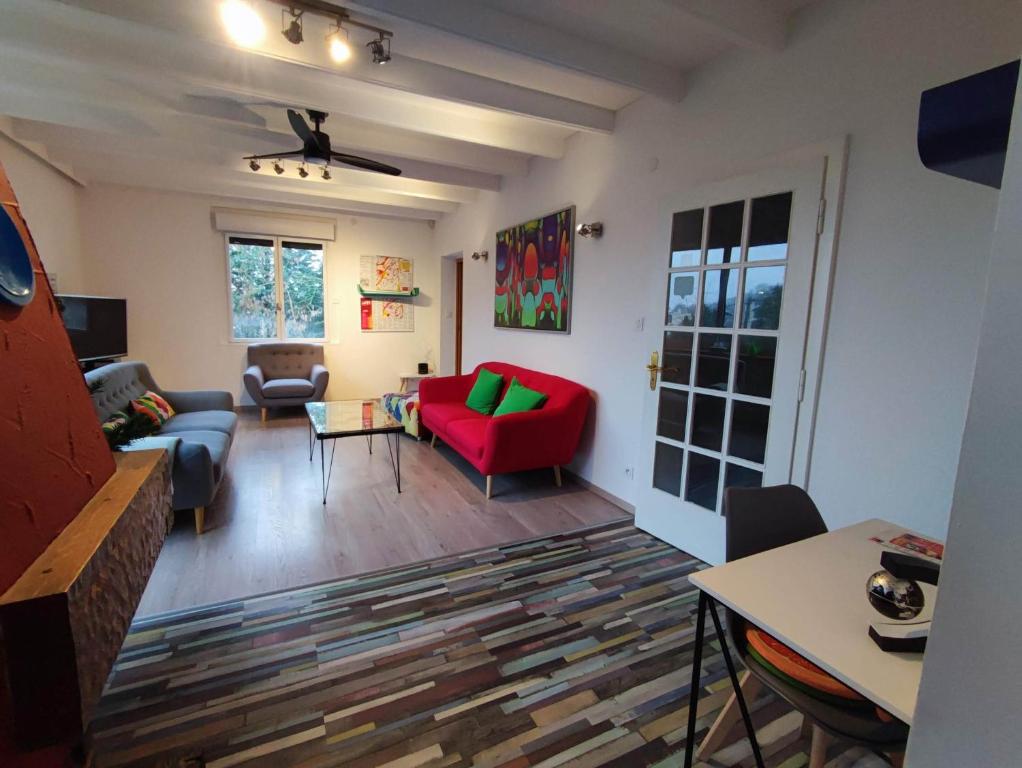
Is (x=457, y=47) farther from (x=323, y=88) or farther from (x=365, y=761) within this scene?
(x=365, y=761)

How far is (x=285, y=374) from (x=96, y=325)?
1.90 metres

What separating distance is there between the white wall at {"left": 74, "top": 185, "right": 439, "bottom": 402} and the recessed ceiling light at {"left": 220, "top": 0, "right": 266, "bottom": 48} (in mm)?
4163

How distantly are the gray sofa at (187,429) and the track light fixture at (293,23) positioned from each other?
1.79 meters

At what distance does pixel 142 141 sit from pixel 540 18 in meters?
3.49

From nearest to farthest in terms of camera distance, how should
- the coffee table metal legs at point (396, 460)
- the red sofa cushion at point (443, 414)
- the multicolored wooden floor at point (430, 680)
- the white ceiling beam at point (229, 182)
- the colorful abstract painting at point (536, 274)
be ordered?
the multicolored wooden floor at point (430, 680) < the coffee table metal legs at point (396, 460) < the colorful abstract painting at point (536, 274) < the red sofa cushion at point (443, 414) < the white ceiling beam at point (229, 182)

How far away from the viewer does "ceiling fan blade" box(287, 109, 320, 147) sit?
8.91ft

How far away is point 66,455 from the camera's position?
46.1 inches

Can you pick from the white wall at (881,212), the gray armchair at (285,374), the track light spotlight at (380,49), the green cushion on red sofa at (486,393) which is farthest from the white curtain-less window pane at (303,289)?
the white wall at (881,212)

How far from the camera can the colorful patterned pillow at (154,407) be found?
3.44m

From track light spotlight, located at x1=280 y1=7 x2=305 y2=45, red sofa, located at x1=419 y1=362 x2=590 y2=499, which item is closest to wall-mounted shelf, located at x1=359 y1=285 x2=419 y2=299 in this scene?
red sofa, located at x1=419 y1=362 x2=590 y2=499

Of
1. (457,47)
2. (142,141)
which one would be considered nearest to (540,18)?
(457,47)

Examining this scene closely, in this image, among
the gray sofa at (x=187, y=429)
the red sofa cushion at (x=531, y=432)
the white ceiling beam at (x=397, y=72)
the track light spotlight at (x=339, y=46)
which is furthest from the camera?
the red sofa cushion at (x=531, y=432)

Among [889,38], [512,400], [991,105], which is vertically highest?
[889,38]

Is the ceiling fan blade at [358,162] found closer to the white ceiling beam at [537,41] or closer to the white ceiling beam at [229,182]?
the white ceiling beam at [537,41]
